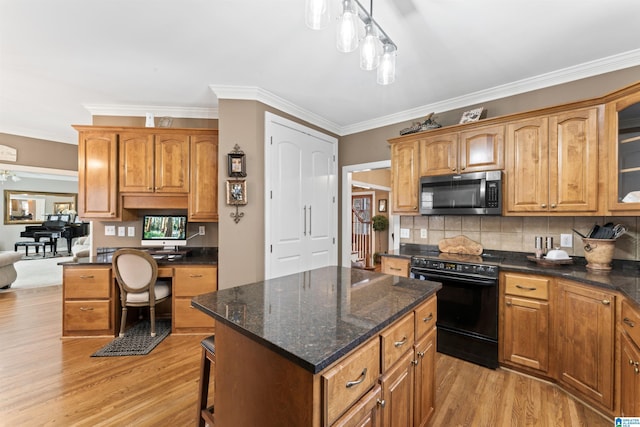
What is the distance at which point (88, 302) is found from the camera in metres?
2.95

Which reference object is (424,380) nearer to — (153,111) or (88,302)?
(88,302)

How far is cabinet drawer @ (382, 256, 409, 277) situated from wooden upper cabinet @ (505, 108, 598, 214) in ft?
3.58

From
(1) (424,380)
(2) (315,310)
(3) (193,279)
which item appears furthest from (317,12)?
(3) (193,279)

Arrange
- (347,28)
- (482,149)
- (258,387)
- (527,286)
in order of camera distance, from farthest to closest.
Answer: (482,149) → (527,286) → (347,28) → (258,387)

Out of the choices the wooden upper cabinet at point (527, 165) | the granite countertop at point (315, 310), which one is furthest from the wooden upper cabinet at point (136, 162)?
the wooden upper cabinet at point (527, 165)

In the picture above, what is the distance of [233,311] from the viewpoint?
1.22 metres

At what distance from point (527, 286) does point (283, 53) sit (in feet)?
9.13

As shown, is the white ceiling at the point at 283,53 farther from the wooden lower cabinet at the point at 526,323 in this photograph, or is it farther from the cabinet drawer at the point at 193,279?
the cabinet drawer at the point at 193,279

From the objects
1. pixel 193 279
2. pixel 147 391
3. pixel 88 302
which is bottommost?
pixel 147 391

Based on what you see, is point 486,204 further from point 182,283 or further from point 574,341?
point 182,283

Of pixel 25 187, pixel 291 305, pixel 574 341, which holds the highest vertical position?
pixel 25 187

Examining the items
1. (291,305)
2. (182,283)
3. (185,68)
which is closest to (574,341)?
(291,305)

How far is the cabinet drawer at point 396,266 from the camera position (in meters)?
2.91

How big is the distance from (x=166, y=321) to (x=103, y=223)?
→ 4.91 feet
